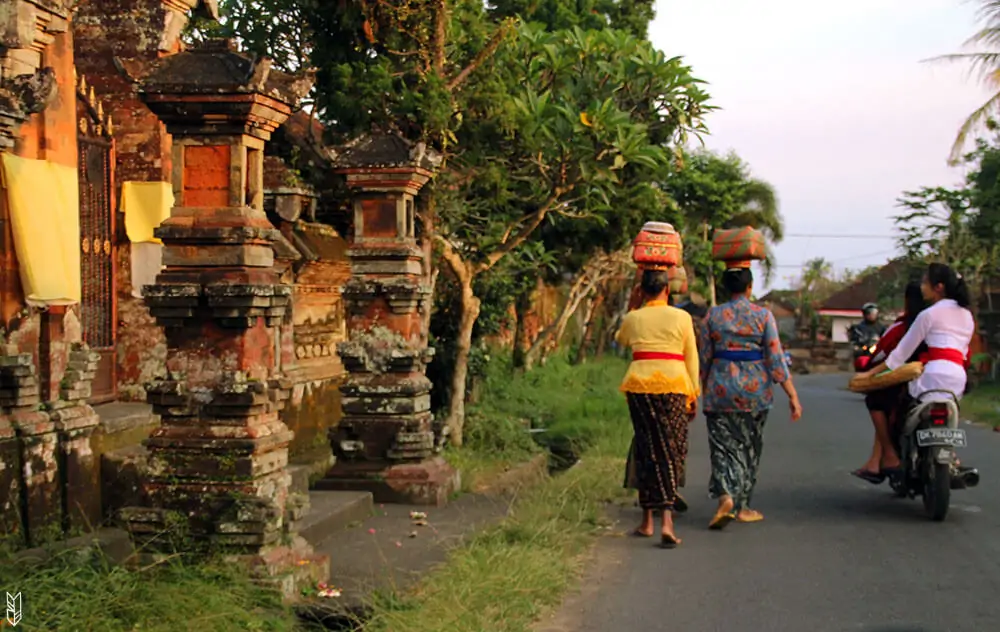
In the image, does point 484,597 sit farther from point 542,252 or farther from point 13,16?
point 542,252

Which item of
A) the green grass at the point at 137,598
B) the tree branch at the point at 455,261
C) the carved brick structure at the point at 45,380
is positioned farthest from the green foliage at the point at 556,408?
the green grass at the point at 137,598

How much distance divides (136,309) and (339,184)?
131 inches

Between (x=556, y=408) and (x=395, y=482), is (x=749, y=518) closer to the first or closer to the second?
(x=395, y=482)

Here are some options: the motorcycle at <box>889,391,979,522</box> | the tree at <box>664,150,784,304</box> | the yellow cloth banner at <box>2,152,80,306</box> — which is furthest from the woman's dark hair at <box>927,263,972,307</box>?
the tree at <box>664,150,784,304</box>

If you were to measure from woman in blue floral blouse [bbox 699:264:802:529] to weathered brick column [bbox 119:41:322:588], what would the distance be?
336 centimetres

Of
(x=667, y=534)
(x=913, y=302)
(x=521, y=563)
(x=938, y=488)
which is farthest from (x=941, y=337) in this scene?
(x=521, y=563)

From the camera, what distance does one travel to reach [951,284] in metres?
8.55

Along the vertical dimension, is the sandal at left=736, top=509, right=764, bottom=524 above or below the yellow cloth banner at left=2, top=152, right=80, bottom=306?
below

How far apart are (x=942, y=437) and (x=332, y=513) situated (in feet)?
14.5

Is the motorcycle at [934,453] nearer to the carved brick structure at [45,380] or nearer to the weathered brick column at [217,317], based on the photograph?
the weathered brick column at [217,317]

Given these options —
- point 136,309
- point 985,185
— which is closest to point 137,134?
point 136,309

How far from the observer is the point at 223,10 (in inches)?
464

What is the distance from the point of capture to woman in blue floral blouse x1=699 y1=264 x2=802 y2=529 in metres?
8.17

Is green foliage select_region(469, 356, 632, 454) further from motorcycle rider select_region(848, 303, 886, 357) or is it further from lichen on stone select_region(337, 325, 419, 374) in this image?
motorcycle rider select_region(848, 303, 886, 357)
